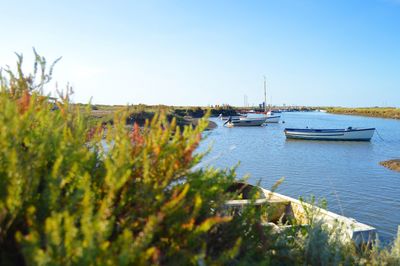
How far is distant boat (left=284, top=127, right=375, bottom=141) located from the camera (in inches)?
1511

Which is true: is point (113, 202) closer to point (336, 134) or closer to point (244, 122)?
point (336, 134)

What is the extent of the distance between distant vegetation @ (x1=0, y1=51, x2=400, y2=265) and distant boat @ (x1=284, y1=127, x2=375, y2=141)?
1476 inches

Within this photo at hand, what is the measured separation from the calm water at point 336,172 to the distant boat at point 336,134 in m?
0.85

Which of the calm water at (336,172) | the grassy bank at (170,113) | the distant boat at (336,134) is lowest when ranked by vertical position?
the calm water at (336,172)

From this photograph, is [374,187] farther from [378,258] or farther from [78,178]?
[78,178]

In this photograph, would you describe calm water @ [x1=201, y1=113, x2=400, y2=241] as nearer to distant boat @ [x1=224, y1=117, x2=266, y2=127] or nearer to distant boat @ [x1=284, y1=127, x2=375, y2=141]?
distant boat @ [x1=284, y1=127, x2=375, y2=141]

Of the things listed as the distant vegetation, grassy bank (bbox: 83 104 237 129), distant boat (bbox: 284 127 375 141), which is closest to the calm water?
distant boat (bbox: 284 127 375 141)

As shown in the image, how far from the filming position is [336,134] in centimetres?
3900

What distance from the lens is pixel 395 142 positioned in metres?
38.9

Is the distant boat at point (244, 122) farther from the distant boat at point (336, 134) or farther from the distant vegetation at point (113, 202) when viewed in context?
the distant vegetation at point (113, 202)

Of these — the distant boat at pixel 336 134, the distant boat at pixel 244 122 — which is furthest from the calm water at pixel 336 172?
the distant boat at pixel 244 122

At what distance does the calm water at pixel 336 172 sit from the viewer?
46.8 feet

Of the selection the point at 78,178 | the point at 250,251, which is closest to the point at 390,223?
the point at 250,251

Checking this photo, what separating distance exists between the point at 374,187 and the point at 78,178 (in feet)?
A: 59.9
